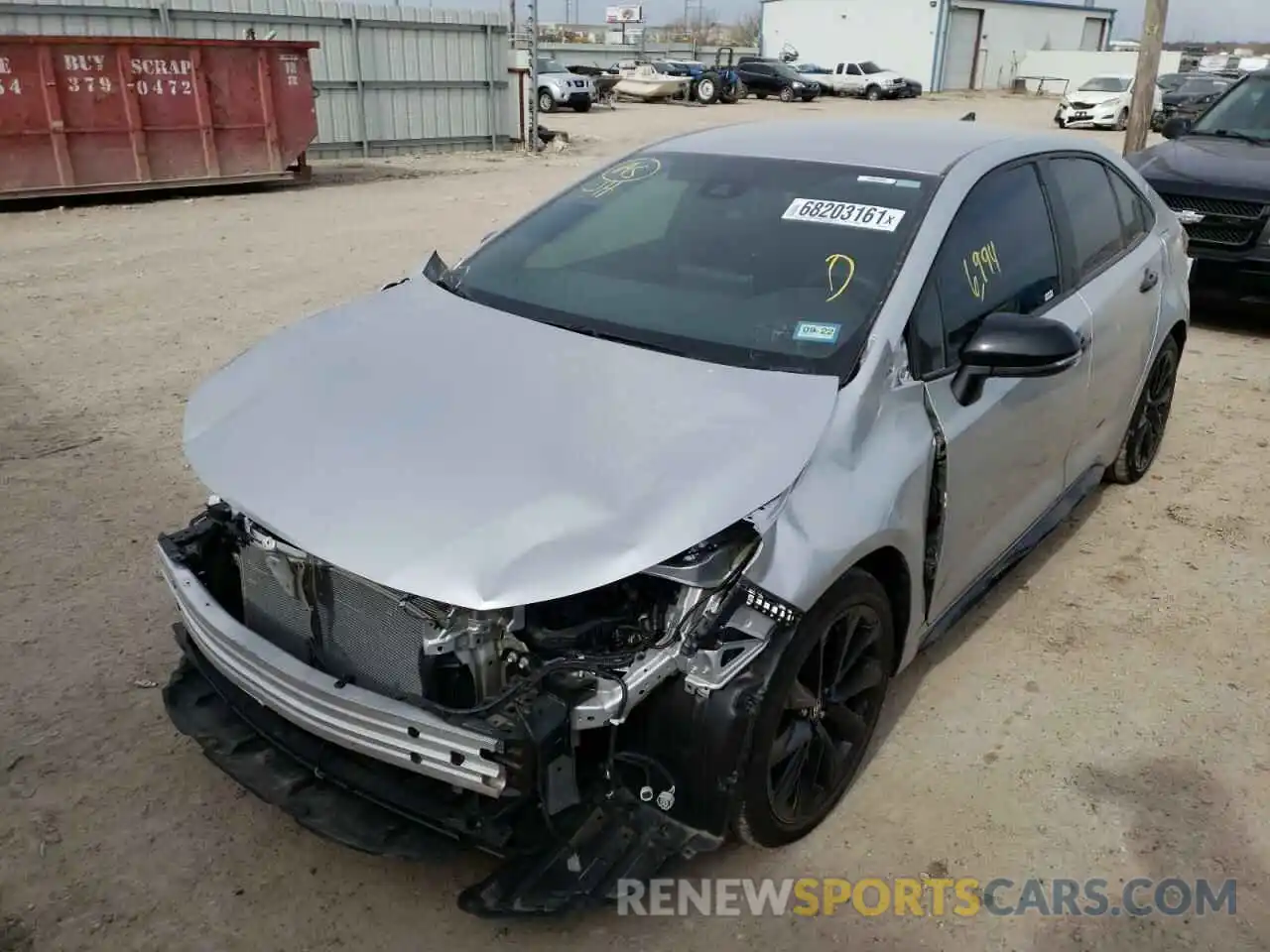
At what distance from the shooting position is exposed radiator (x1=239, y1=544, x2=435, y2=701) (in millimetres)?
2340

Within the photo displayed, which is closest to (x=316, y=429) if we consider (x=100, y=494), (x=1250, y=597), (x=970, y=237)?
(x=970, y=237)

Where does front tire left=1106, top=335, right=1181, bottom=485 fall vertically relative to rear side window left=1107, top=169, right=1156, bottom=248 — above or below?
below

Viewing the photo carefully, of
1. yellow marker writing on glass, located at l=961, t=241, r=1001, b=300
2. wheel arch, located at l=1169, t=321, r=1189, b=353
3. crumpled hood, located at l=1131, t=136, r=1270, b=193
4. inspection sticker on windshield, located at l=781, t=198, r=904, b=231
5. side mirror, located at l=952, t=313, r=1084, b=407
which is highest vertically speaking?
inspection sticker on windshield, located at l=781, t=198, r=904, b=231

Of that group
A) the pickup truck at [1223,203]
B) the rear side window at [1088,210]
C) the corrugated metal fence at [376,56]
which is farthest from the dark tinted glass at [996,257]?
the corrugated metal fence at [376,56]

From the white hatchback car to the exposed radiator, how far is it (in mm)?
32438

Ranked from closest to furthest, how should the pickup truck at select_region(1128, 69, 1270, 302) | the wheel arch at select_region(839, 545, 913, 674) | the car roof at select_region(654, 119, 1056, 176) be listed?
the wheel arch at select_region(839, 545, 913, 674)
the car roof at select_region(654, 119, 1056, 176)
the pickup truck at select_region(1128, 69, 1270, 302)

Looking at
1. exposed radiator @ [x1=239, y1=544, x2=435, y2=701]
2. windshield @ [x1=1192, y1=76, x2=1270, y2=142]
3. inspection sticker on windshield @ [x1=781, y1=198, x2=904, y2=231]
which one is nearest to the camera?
exposed radiator @ [x1=239, y1=544, x2=435, y2=701]

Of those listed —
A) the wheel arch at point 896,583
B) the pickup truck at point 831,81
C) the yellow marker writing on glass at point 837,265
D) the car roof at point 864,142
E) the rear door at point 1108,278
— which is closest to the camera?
the wheel arch at point 896,583

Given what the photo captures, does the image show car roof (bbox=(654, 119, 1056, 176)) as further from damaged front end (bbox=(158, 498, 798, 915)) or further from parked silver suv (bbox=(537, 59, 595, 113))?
parked silver suv (bbox=(537, 59, 595, 113))

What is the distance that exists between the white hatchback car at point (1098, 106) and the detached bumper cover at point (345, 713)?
107 ft

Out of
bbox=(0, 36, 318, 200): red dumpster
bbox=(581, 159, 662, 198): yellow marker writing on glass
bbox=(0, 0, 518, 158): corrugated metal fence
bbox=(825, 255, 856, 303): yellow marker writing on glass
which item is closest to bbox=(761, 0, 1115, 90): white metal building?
bbox=(0, 0, 518, 158): corrugated metal fence

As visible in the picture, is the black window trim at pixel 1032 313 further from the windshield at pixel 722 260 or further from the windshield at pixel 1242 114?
the windshield at pixel 1242 114

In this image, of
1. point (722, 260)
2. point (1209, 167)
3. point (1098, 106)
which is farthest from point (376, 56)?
point (1098, 106)

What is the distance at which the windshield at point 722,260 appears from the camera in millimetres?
2928
